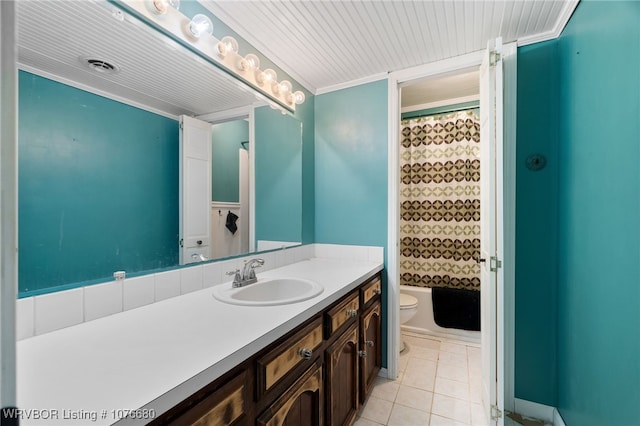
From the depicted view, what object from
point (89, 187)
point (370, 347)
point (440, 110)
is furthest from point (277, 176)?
point (440, 110)

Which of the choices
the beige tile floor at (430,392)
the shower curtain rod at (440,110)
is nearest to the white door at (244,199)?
the beige tile floor at (430,392)

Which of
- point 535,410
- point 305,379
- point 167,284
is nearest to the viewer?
point 305,379

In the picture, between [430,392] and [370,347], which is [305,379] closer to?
[370,347]

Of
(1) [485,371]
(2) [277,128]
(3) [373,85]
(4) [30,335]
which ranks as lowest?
(1) [485,371]

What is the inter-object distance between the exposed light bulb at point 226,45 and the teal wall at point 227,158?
341mm

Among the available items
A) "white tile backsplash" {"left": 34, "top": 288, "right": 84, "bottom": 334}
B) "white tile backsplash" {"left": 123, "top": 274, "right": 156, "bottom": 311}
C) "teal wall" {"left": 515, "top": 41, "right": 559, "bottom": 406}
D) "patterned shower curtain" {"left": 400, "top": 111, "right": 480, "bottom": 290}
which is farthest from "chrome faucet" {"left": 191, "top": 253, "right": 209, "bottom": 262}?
"patterned shower curtain" {"left": 400, "top": 111, "right": 480, "bottom": 290}

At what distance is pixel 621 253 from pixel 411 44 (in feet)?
4.83

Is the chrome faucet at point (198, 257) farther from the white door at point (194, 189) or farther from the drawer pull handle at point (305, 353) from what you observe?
the drawer pull handle at point (305, 353)

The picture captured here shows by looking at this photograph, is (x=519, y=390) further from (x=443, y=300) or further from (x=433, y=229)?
(x=433, y=229)

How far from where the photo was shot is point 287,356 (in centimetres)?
95

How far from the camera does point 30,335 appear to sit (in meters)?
0.81

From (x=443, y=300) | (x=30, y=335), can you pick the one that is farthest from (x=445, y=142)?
(x=30, y=335)

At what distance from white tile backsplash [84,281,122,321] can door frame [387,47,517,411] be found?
158 centimetres

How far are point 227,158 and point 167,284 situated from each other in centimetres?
74
